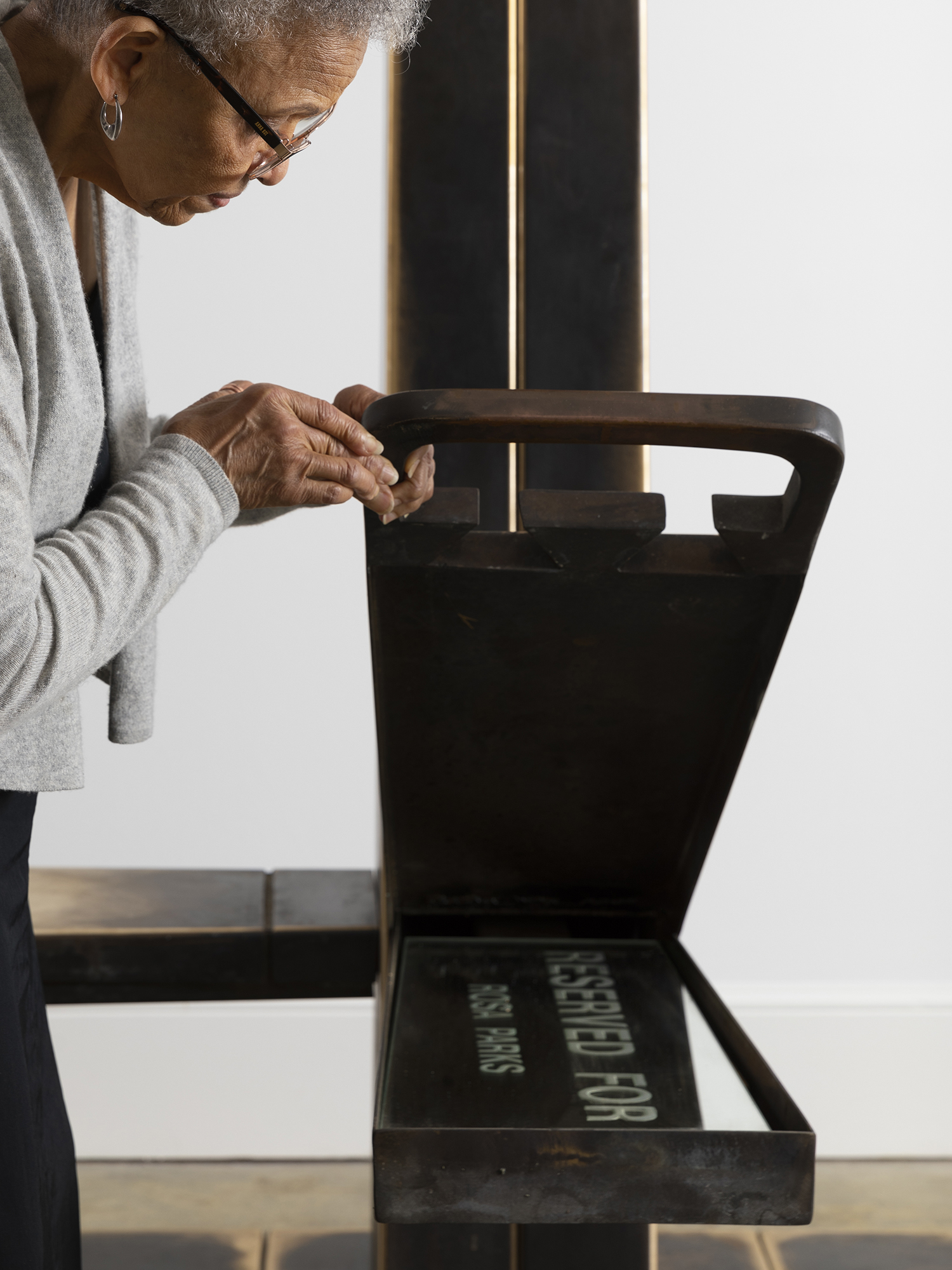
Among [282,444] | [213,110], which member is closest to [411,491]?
[282,444]

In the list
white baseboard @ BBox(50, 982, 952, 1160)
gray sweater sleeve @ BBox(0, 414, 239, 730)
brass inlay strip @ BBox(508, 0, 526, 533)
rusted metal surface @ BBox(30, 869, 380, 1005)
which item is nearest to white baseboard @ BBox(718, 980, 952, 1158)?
white baseboard @ BBox(50, 982, 952, 1160)

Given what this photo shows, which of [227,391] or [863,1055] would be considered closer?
[227,391]

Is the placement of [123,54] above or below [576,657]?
above

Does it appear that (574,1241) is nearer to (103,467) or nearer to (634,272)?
(103,467)

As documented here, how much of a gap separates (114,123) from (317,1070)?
221cm

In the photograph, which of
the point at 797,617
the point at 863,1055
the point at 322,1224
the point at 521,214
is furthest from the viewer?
the point at 863,1055

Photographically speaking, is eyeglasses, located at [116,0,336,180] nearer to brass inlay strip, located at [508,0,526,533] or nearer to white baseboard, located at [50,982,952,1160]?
brass inlay strip, located at [508,0,526,533]

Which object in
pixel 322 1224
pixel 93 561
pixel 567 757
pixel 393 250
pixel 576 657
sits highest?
pixel 393 250

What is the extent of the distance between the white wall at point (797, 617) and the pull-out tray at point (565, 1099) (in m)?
1.31

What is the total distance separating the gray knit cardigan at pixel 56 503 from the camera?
0.86 meters

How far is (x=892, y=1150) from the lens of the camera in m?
2.72

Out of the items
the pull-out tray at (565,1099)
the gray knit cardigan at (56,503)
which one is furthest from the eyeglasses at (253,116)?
the pull-out tray at (565,1099)

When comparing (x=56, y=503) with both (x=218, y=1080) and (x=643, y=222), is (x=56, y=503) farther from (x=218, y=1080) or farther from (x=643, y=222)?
(x=218, y=1080)

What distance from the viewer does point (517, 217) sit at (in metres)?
1.32
